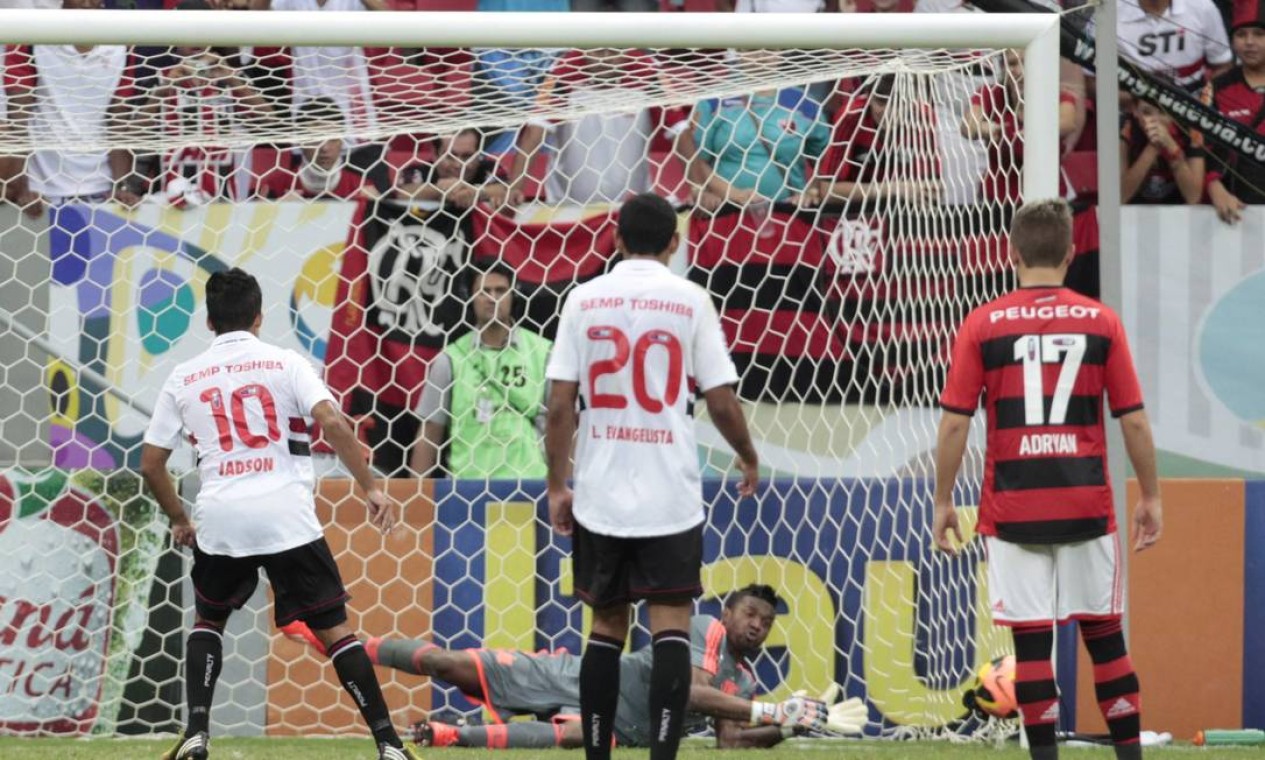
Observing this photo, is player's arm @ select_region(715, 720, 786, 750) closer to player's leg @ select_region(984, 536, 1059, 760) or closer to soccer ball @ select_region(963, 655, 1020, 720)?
soccer ball @ select_region(963, 655, 1020, 720)

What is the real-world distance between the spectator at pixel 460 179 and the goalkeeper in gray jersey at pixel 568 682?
7.15ft

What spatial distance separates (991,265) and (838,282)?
0.87 metres

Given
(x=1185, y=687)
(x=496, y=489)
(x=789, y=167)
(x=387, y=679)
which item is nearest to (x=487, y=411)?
(x=496, y=489)

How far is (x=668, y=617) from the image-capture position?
474 cm

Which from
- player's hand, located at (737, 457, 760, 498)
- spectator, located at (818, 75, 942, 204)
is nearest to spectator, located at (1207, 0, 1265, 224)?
spectator, located at (818, 75, 942, 204)

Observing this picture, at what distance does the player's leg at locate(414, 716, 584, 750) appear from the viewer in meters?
6.76

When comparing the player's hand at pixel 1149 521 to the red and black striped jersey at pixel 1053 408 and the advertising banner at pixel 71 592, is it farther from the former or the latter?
the advertising banner at pixel 71 592

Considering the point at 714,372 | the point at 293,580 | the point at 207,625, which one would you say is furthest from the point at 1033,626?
the point at 207,625

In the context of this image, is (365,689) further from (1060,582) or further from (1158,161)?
(1158,161)

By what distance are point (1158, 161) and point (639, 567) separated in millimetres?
5317

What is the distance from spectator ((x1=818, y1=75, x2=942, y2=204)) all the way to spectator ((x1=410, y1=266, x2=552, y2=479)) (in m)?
1.61

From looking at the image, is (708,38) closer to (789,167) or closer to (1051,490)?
(789,167)

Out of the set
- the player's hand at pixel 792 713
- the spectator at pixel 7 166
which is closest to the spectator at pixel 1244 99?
the player's hand at pixel 792 713

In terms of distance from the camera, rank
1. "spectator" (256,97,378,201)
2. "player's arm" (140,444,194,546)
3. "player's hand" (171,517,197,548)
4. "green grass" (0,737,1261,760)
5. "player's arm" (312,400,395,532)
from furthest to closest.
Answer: "spectator" (256,97,378,201) → "green grass" (0,737,1261,760) → "player's hand" (171,517,197,548) → "player's arm" (140,444,194,546) → "player's arm" (312,400,395,532)
